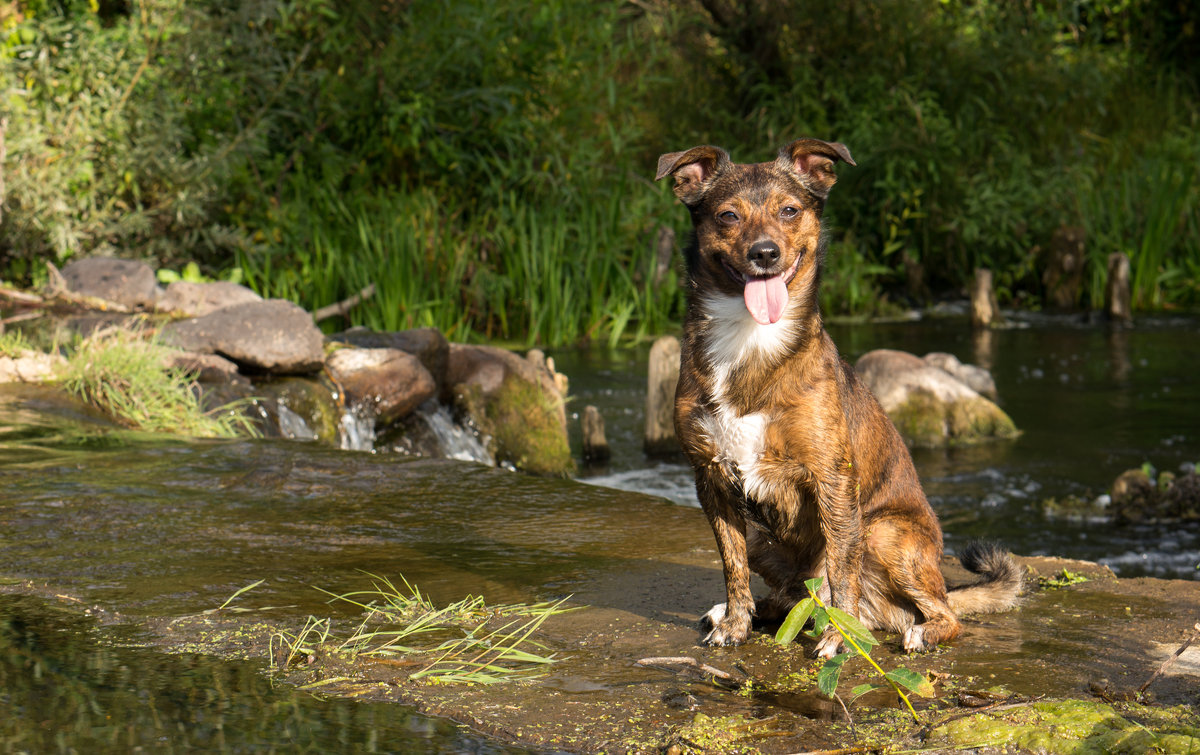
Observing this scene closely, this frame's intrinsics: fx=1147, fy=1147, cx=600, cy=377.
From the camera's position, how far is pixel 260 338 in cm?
812

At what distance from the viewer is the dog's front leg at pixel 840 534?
358 centimetres

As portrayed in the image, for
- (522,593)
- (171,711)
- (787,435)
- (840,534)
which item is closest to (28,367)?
(522,593)

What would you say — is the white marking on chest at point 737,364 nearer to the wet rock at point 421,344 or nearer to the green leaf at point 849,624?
the green leaf at point 849,624

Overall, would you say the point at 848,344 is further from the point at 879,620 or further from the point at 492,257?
the point at 879,620

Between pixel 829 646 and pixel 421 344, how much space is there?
5815mm

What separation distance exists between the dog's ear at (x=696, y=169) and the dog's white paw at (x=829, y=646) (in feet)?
4.95

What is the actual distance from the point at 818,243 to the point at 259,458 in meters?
3.42

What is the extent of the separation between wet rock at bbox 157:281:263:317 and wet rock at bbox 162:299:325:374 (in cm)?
125

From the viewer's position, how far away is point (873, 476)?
3832 millimetres

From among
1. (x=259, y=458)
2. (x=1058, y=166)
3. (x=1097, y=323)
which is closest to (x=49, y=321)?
(x=259, y=458)

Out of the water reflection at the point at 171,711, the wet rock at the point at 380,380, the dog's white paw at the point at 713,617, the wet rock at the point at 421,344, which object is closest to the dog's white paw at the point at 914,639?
the dog's white paw at the point at 713,617

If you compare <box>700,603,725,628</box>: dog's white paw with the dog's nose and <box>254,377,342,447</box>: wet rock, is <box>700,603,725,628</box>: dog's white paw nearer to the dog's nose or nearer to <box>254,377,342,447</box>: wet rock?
the dog's nose

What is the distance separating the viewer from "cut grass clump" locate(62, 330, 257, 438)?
707 cm

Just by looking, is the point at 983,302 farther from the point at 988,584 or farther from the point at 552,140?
the point at 988,584
